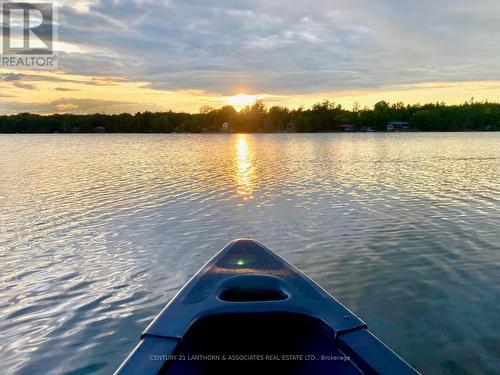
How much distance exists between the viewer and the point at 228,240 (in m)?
10.8

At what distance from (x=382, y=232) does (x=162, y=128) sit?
176 metres

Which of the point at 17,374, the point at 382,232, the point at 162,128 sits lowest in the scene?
the point at 17,374

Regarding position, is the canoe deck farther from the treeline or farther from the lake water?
the treeline

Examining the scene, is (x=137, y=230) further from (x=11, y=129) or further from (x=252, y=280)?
(x=11, y=129)

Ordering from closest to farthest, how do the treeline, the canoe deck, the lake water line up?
the canoe deck, the lake water, the treeline

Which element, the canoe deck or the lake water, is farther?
the lake water

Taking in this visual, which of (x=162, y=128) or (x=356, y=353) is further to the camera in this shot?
(x=162, y=128)

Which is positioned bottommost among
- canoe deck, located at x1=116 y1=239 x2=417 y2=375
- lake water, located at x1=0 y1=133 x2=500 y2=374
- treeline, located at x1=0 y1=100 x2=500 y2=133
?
lake water, located at x1=0 y1=133 x2=500 y2=374

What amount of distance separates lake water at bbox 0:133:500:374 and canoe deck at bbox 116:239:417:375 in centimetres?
199

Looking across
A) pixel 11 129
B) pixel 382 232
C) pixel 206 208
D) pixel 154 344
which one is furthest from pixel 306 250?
pixel 11 129

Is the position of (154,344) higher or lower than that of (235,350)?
higher

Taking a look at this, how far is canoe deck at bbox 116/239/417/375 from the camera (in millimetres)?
3283

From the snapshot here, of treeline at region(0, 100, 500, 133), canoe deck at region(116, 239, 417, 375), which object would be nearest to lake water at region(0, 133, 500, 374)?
canoe deck at region(116, 239, 417, 375)

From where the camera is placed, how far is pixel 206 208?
1472 centimetres
